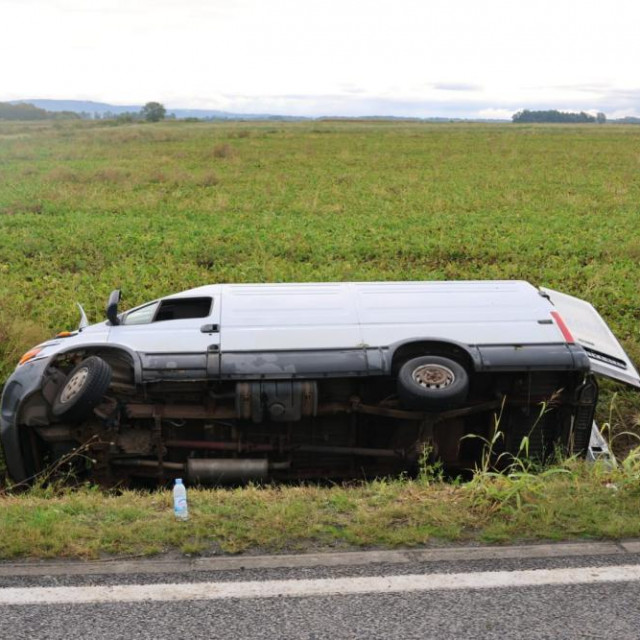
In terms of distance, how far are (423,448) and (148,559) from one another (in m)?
2.61

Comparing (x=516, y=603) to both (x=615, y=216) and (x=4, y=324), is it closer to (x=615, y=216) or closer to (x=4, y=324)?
(x=4, y=324)

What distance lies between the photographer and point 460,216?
53.6 feet

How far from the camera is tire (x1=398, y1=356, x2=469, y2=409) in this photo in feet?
18.3

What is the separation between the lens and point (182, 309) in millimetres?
6922

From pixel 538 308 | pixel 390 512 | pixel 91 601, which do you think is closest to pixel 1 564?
pixel 91 601

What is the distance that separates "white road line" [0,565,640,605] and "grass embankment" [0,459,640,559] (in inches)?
13.9

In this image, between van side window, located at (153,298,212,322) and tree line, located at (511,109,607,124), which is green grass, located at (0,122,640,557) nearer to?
van side window, located at (153,298,212,322)

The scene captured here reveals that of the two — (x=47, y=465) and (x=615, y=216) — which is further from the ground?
(x=615, y=216)

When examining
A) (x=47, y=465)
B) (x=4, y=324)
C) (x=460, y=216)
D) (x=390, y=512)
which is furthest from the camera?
(x=460, y=216)

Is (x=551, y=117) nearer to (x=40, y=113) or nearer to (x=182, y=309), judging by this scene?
(x=40, y=113)

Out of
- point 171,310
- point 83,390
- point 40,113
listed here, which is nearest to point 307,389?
point 83,390

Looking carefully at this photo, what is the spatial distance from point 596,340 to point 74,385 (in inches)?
183

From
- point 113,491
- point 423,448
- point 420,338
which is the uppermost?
point 420,338

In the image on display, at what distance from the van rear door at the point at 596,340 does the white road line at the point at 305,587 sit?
2.50m
